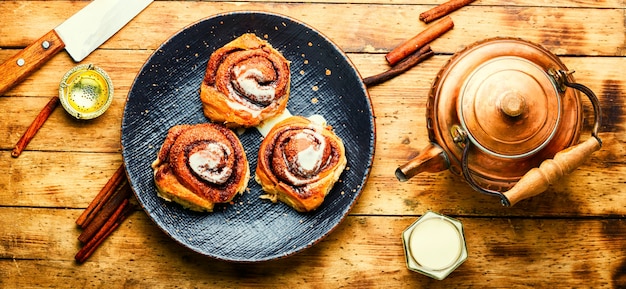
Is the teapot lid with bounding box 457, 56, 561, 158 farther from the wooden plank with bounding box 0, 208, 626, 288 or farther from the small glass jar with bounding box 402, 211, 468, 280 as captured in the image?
the wooden plank with bounding box 0, 208, 626, 288

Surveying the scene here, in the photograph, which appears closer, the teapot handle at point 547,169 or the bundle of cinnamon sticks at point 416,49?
the teapot handle at point 547,169

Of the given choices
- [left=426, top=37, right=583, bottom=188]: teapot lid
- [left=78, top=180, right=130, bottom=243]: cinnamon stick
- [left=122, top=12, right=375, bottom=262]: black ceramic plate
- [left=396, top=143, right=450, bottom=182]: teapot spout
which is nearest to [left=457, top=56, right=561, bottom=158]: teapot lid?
[left=426, top=37, right=583, bottom=188]: teapot lid

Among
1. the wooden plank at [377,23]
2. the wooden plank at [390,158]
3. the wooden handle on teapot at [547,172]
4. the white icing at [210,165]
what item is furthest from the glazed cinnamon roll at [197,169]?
the wooden handle on teapot at [547,172]

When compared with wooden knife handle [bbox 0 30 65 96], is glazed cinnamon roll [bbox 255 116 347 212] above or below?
below

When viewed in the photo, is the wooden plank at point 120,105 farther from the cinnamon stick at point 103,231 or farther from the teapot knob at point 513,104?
the teapot knob at point 513,104

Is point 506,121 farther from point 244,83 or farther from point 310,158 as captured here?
point 244,83

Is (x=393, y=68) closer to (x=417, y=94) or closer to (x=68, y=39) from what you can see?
(x=417, y=94)

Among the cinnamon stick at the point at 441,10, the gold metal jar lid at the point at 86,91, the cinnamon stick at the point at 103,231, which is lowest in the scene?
the cinnamon stick at the point at 103,231
